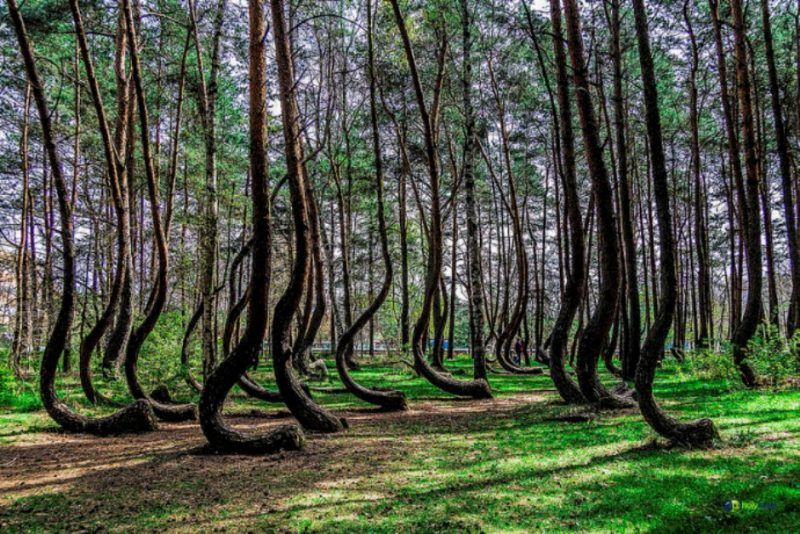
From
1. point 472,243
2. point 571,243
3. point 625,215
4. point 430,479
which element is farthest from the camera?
point 472,243

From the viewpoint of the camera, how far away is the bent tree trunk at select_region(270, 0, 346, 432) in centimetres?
717

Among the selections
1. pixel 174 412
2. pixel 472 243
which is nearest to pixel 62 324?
pixel 174 412

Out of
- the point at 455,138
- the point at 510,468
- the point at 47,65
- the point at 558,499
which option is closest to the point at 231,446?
the point at 510,468

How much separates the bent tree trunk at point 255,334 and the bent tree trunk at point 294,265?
533 mm

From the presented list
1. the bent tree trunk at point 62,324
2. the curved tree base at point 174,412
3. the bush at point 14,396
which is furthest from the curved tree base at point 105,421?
the bush at point 14,396

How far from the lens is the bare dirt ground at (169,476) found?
4.17 metres

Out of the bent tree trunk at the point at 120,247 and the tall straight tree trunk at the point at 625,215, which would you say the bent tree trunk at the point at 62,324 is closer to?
the bent tree trunk at the point at 120,247

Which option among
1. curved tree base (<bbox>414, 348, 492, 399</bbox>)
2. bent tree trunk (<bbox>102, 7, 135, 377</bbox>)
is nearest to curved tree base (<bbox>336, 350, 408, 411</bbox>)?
curved tree base (<bbox>414, 348, 492, 399</bbox>)

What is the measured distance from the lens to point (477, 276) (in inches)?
549

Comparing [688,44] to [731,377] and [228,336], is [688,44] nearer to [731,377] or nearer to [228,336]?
[731,377]

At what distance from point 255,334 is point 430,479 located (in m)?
2.90

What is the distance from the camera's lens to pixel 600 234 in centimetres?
861

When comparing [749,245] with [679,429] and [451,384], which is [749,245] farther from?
[451,384]

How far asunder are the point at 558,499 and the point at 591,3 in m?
17.2
